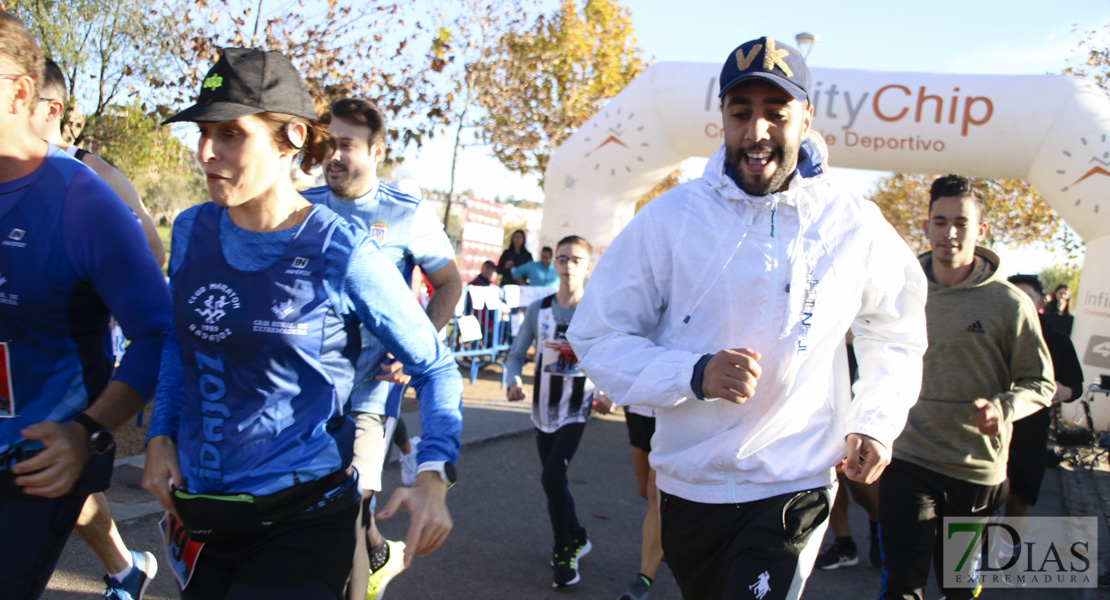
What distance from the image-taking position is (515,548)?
527 centimetres

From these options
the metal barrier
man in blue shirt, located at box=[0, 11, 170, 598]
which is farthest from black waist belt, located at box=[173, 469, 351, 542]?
the metal barrier

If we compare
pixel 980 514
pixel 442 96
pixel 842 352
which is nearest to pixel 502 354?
pixel 442 96

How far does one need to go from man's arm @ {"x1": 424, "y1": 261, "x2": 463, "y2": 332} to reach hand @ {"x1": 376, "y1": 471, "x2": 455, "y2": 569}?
81.9 inches

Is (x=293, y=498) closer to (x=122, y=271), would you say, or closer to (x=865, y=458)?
(x=122, y=271)

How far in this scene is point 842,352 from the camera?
2.47 metres

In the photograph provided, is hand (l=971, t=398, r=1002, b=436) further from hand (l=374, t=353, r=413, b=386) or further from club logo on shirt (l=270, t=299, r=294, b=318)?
club logo on shirt (l=270, t=299, r=294, b=318)

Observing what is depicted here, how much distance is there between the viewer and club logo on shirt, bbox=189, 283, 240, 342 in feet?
6.58

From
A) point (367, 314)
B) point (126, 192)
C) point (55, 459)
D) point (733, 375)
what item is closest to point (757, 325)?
point (733, 375)

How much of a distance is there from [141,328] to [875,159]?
374 inches

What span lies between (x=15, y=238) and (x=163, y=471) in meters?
0.71

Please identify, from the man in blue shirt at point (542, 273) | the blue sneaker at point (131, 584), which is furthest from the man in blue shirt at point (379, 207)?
the man in blue shirt at point (542, 273)

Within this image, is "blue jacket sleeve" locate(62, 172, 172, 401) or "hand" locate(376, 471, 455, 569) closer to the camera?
"hand" locate(376, 471, 455, 569)

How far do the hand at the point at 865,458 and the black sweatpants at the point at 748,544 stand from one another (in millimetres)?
169

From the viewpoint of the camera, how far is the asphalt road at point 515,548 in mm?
4371
